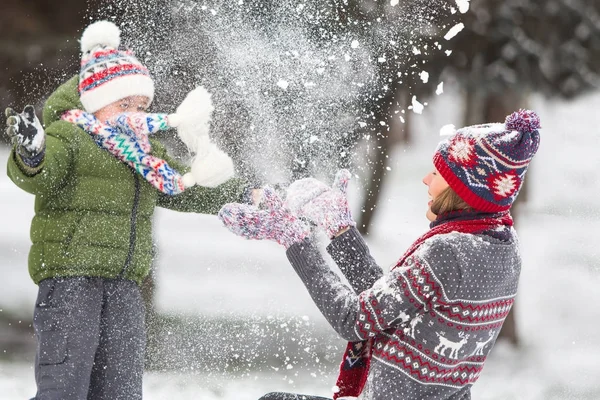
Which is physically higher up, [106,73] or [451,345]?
[106,73]

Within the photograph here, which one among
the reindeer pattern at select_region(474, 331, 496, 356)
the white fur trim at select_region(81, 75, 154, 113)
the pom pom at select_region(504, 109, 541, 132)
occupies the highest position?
the white fur trim at select_region(81, 75, 154, 113)

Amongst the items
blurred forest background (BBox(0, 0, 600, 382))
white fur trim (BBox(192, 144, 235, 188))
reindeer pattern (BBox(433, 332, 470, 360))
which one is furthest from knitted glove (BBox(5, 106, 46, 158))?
blurred forest background (BBox(0, 0, 600, 382))

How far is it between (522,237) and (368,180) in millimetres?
1195

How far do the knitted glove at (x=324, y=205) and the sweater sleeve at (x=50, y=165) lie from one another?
2.26 ft

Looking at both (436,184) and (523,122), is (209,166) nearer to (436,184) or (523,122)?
(436,184)

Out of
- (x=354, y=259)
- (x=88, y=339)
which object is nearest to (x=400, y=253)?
(x=88, y=339)

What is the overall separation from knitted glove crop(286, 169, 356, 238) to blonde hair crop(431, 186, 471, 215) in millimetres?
217

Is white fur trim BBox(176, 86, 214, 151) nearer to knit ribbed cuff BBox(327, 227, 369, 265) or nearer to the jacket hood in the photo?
the jacket hood

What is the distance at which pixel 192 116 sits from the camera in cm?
244

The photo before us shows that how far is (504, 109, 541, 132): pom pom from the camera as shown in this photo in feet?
5.90

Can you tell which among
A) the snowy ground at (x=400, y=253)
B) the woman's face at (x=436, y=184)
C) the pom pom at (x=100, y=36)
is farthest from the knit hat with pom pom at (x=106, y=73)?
the snowy ground at (x=400, y=253)

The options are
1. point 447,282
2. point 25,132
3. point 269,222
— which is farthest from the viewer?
point 25,132

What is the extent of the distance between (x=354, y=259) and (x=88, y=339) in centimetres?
83

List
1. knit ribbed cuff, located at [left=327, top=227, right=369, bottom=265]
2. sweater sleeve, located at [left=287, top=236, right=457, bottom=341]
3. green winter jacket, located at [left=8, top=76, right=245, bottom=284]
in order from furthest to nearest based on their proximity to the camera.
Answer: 1. green winter jacket, located at [left=8, top=76, right=245, bottom=284]
2. knit ribbed cuff, located at [left=327, top=227, right=369, bottom=265]
3. sweater sleeve, located at [left=287, top=236, right=457, bottom=341]
